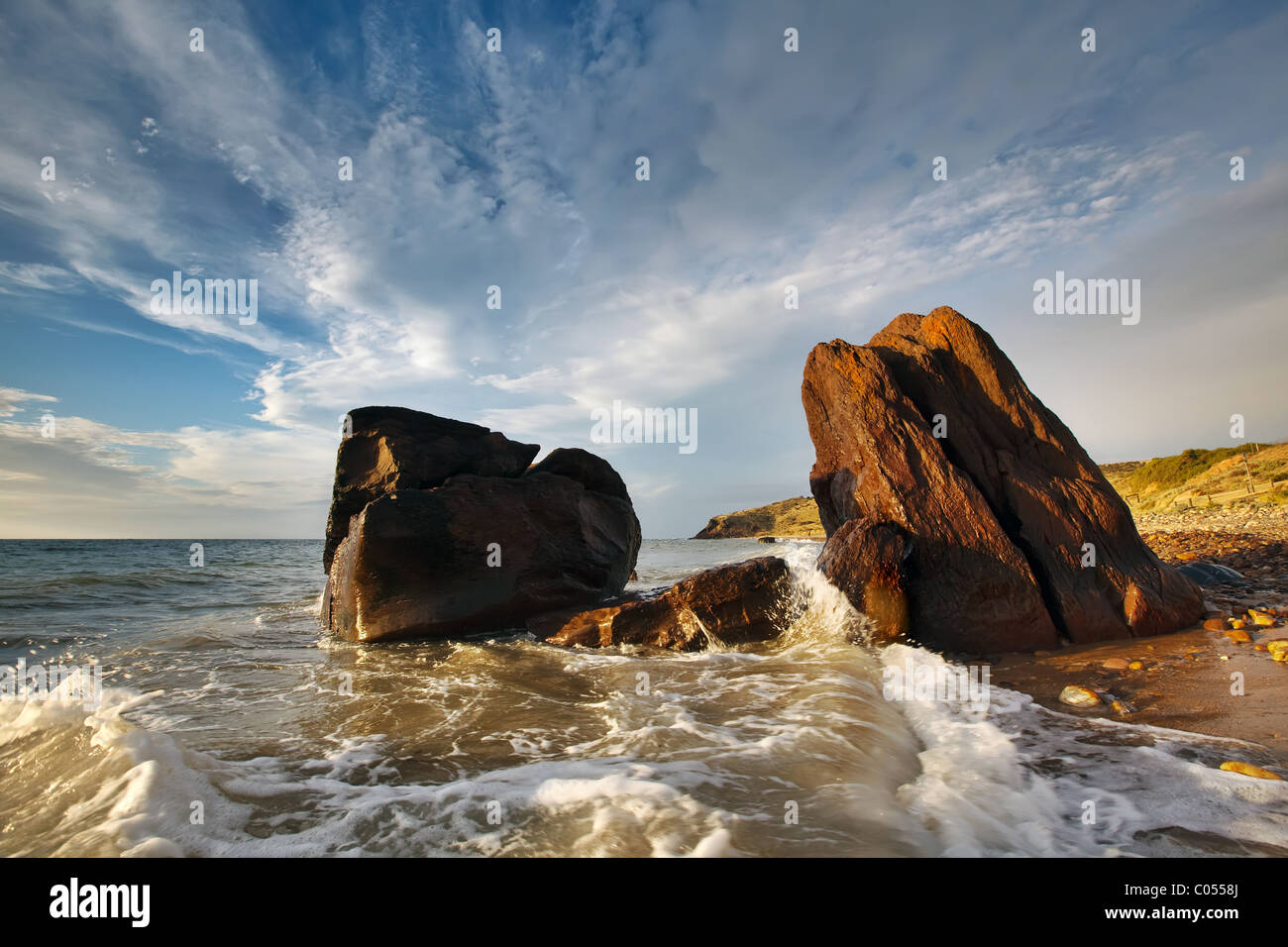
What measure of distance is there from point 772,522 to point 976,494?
217ft

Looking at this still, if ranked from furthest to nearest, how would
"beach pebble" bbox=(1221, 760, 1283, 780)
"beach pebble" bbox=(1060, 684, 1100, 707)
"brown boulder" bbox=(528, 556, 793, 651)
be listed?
"brown boulder" bbox=(528, 556, 793, 651) < "beach pebble" bbox=(1060, 684, 1100, 707) < "beach pebble" bbox=(1221, 760, 1283, 780)

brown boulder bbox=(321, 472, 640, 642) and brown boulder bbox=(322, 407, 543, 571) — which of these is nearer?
brown boulder bbox=(321, 472, 640, 642)

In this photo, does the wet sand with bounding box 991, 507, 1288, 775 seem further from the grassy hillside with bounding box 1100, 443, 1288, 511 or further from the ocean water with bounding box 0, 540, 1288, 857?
the grassy hillside with bounding box 1100, 443, 1288, 511

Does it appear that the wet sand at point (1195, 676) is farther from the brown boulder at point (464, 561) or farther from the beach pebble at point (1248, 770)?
the brown boulder at point (464, 561)

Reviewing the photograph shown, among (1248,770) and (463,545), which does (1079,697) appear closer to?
(1248,770)

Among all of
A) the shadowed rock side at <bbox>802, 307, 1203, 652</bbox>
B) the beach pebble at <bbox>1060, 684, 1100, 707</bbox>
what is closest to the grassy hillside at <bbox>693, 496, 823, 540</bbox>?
the shadowed rock side at <bbox>802, 307, 1203, 652</bbox>

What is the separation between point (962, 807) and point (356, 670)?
723 cm

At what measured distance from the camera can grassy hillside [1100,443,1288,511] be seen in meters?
27.2

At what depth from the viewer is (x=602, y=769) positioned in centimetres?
419

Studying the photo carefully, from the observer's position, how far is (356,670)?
774 cm

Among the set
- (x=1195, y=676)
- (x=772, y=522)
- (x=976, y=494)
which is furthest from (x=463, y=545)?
(x=772, y=522)

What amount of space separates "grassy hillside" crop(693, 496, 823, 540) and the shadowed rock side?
46311 mm

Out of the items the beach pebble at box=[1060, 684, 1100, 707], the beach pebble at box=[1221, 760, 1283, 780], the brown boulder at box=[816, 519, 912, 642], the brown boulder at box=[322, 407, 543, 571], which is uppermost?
the brown boulder at box=[322, 407, 543, 571]
